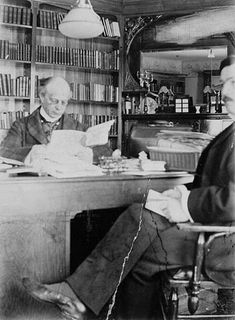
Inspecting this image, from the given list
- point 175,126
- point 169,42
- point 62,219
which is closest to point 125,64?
point 169,42

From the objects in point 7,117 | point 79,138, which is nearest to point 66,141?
point 79,138

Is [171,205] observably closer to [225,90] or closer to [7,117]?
[225,90]

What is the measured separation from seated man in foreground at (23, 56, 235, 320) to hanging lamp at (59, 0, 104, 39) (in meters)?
1.71

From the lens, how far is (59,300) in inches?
69.7

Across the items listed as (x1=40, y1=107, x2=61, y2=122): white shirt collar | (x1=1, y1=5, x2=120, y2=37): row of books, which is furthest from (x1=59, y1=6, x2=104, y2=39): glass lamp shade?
(x1=1, y1=5, x2=120, y2=37): row of books

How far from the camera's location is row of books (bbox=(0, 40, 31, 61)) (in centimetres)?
529

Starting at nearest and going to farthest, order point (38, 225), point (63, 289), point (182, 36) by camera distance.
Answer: point (63, 289) < point (38, 225) < point (182, 36)

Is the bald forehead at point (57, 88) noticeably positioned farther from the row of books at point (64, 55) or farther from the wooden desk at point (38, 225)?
the row of books at point (64, 55)

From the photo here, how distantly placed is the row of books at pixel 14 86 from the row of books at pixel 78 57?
1.00 feet

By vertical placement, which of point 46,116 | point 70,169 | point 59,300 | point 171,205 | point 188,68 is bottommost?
point 59,300

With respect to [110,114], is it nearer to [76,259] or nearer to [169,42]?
[169,42]

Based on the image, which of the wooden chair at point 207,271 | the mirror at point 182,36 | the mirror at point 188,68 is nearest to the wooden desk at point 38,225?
the wooden chair at point 207,271

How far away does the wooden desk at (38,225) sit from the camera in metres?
1.83

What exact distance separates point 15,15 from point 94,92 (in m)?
1.31
